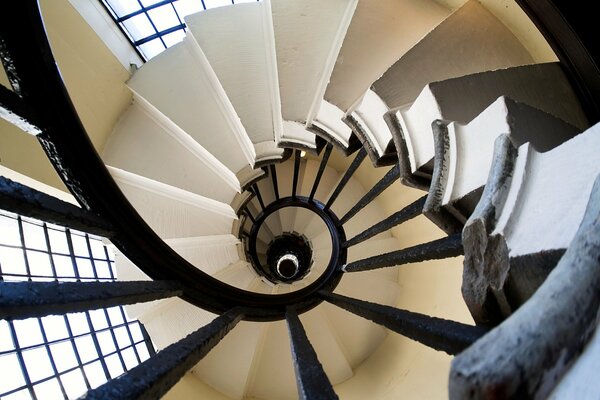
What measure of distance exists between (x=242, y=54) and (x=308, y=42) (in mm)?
830

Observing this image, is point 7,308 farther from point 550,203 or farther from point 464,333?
point 550,203

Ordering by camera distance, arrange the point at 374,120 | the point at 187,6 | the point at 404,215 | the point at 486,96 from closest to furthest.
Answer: the point at 486,96, the point at 404,215, the point at 374,120, the point at 187,6

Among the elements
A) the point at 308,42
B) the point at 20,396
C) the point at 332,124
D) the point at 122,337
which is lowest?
the point at 20,396

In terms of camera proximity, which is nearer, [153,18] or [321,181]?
[153,18]

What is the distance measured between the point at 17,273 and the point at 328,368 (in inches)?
155

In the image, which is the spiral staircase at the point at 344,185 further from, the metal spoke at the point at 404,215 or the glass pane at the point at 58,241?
the glass pane at the point at 58,241

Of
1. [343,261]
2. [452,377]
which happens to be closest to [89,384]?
[343,261]

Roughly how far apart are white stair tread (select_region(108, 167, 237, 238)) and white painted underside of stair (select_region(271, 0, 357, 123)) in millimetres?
1646

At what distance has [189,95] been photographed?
411 cm

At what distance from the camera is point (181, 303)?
4785 mm

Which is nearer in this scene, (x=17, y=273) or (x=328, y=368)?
(x=17, y=273)

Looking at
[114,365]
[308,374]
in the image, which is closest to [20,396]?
[114,365]

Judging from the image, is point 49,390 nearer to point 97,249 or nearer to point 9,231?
point 9,231

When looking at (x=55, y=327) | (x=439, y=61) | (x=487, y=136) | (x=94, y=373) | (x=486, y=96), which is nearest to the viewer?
(x=487, y=136)
